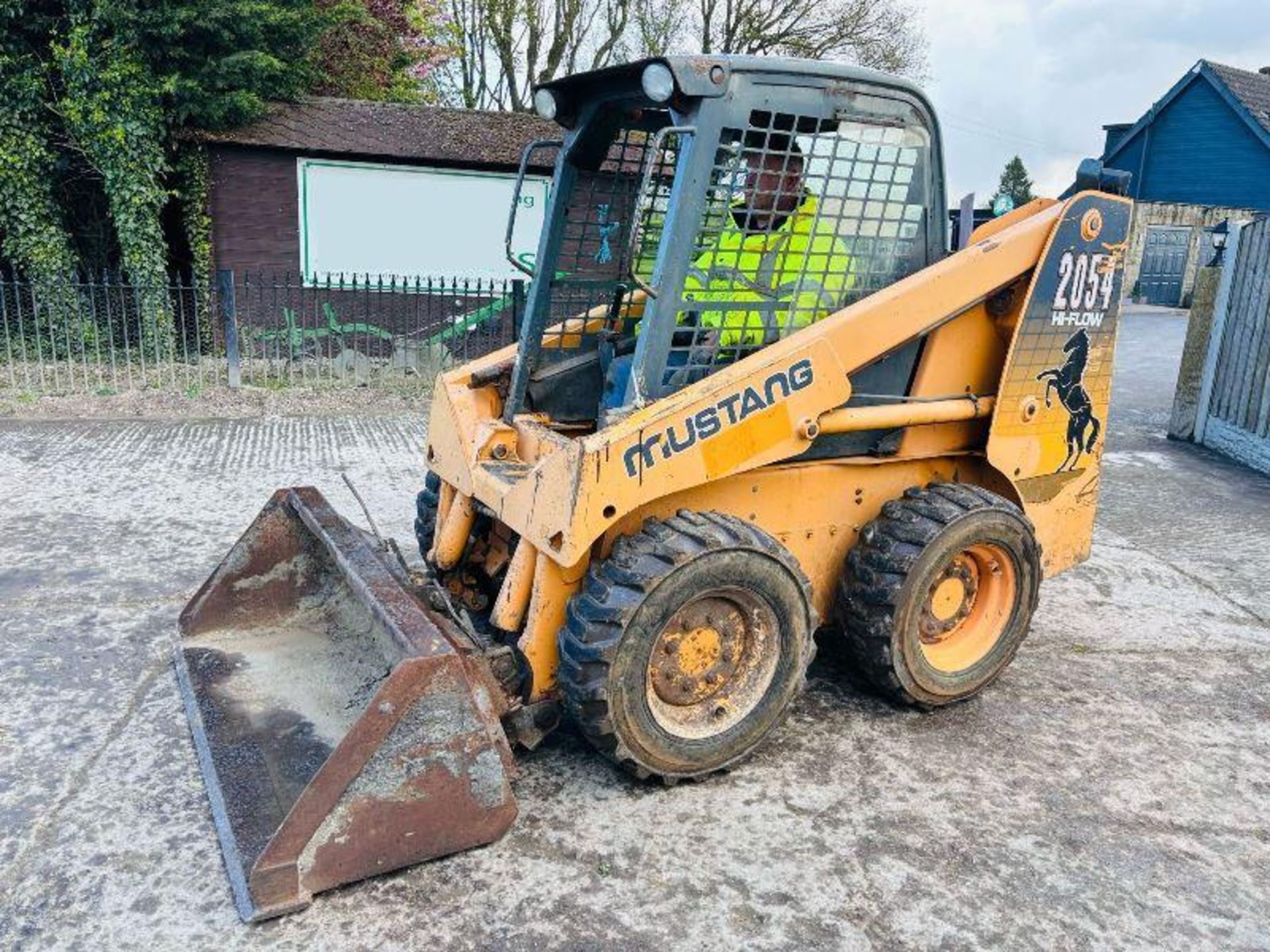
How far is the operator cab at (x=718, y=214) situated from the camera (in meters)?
3.40

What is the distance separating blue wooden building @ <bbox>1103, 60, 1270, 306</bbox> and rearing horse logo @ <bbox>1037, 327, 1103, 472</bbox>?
2176 centimetres

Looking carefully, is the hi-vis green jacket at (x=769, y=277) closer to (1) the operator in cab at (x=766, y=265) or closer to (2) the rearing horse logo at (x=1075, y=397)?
(1) the operator in cab at (x=766, y=265)

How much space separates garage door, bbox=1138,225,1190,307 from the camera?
1009 inches

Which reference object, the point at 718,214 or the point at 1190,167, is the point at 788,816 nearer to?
the point at 718,214

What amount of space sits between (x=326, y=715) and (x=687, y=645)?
51.3 inches

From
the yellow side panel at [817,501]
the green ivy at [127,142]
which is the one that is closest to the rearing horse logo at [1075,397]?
the yellow side panel at [817,501]

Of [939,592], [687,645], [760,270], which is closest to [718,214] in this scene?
[760,270]

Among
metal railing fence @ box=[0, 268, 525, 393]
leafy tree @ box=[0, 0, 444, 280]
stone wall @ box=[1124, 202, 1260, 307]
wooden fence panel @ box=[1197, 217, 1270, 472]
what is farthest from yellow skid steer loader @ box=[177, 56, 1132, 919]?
stone wall @ box=[1124, 202, 1260, 307]

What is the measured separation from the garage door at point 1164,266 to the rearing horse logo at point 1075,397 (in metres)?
23.9

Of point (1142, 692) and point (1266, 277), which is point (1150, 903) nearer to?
point (1142, 692)

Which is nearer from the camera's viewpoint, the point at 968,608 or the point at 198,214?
the point at 968,608

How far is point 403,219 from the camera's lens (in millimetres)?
12992

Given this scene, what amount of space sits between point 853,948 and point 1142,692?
2.30 meters

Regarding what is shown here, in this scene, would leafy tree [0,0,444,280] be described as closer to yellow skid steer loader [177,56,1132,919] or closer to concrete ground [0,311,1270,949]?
concrete ground [0,311,1270,949]
